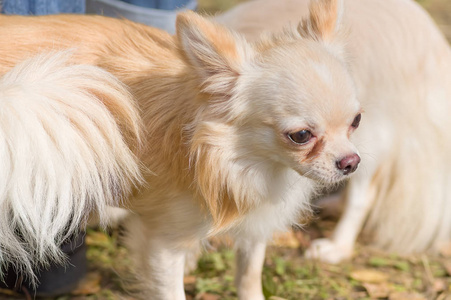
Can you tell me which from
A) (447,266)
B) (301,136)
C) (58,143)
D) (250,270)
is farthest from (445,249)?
(58,143)

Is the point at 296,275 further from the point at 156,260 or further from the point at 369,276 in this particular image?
the point at 156,260

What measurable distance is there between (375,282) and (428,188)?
24.7 inches

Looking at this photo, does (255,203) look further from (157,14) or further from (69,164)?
(157,14)

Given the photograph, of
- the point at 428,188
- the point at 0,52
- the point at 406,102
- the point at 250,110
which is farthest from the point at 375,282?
the point at 0,52

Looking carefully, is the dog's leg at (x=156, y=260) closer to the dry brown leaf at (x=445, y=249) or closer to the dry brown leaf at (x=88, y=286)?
the dry brown leaf at (x=88, y=286)

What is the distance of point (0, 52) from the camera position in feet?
7.88

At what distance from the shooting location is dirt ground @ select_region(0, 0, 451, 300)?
315 cm

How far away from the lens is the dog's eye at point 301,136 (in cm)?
214

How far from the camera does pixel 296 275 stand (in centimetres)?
332

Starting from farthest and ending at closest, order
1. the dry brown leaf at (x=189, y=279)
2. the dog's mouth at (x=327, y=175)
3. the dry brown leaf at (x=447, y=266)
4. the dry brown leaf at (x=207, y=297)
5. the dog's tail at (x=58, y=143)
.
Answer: the dry brown leaf at (x=447, y=266), the dry brown leaf at (x=189, y=279), the dry brown leaf at (x=207, y=297), the dog's mouth at (x=327, y=175), the dog's tail at (x=58, y=143)

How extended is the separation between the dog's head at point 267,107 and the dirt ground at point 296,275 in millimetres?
936

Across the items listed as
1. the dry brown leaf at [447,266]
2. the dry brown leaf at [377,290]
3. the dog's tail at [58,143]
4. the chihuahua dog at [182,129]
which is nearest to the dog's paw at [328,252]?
the dry brown leaf at [377,290]

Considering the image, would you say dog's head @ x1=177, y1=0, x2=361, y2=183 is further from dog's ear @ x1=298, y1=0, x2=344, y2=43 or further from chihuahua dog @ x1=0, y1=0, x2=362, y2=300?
dog's ear @ x1=298, y1=0, x2=344, y2=43

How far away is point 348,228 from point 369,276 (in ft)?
1.00
